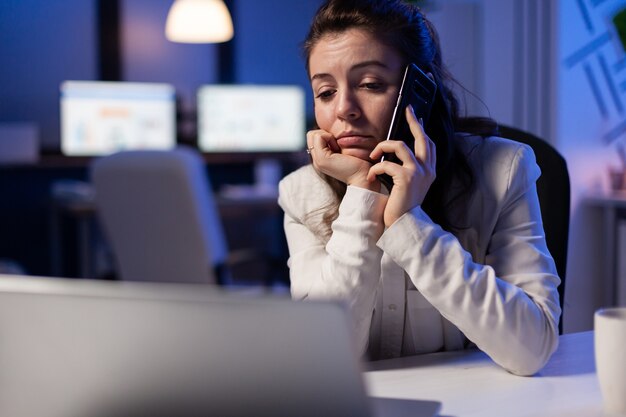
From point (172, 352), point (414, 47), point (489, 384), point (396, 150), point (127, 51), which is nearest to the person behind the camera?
point (172, 352)

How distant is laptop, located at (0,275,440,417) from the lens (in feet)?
1.76

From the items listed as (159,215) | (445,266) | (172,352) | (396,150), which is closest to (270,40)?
(159,215)

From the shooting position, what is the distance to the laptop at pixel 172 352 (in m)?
0.54

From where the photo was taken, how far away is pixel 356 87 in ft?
4.18

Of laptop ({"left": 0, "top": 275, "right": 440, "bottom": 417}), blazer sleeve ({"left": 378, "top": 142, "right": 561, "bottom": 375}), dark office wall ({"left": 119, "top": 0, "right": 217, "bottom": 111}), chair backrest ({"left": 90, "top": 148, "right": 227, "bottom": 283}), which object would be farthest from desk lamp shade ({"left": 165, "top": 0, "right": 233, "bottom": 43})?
laptop ({"left": 0, "top": 275, "right": 440, "bottom": 417})

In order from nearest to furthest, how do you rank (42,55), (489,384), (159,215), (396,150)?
(489,384) < (396,150) < (159,215) < (42,55)

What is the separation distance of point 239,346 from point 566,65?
2543 mm

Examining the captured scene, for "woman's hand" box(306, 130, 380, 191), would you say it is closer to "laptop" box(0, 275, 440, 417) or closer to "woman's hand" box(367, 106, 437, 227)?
"woman's hand" box(367, 106, 437, 227)

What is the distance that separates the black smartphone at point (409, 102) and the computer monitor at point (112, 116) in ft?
10.7

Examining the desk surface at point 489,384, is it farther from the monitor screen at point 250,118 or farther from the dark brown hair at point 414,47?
the monitor screen at point 250,118

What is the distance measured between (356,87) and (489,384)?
1.68 feet

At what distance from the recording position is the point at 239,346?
0.55m

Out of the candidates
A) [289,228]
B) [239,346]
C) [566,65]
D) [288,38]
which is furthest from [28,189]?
[239,346]

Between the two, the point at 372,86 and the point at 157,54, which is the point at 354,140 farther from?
the point at 157,54
